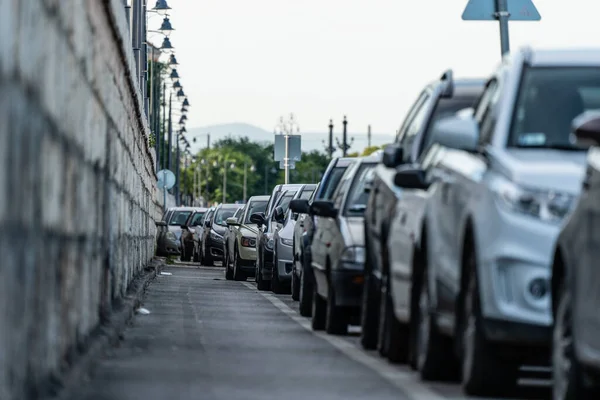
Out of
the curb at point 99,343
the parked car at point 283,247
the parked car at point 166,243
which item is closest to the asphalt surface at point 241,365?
the curb at point 99,343

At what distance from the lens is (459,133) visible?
1069cm

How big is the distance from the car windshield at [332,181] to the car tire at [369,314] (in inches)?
246

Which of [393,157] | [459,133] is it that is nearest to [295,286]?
[393,157]

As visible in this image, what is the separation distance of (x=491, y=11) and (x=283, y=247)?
8.24 metres

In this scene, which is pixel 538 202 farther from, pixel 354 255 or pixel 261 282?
pixel 261 282

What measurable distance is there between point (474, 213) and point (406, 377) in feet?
6.77

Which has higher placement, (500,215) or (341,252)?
(500,215)

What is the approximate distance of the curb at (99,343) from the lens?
9.84 meters

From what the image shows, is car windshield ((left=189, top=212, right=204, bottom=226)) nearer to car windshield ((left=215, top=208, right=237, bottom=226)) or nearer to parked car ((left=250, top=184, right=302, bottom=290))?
car windshield ((left=215, top=208, right=237, bottom=226))

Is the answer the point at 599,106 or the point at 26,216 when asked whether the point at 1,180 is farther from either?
the point at 599,106

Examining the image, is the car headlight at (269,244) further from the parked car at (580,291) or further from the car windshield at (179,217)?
the car windshield at (179,217)

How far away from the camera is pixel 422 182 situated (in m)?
12.2

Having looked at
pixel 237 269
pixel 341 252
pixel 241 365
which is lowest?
pixel 241 365

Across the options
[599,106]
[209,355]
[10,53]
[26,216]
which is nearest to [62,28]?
[26,216]
